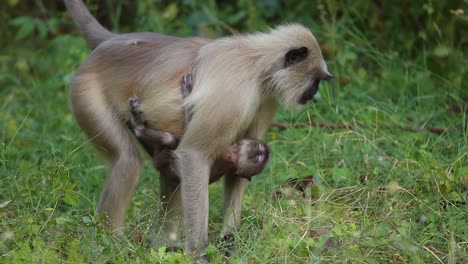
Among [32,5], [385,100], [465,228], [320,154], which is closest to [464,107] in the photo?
[385,100]

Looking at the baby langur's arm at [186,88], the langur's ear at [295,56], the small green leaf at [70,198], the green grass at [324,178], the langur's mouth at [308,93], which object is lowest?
the green grass at [324,178]

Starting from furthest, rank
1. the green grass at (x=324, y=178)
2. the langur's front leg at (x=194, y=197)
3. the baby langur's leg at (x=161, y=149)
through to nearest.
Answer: the baby langur's leg at (x=161, y=149)
the langur's front leg at (x=194, y=197)
the green grass at (x=324, y=178)

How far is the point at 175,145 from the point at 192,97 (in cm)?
35

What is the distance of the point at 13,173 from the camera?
5098mm

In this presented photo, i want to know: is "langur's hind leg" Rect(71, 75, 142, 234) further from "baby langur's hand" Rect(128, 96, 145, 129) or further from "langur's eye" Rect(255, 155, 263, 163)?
"langur's eye" Rect(255, 155, 263, 163)

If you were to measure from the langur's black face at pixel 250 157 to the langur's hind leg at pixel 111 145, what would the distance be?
62 centimetres

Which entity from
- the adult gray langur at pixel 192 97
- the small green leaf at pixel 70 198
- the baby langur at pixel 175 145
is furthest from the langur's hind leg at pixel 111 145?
the small green leaf at pixel 70 198

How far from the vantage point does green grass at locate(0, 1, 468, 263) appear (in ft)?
13.7

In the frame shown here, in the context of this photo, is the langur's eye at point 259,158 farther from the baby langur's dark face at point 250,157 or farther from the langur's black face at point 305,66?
the langur's black face at point 305,66

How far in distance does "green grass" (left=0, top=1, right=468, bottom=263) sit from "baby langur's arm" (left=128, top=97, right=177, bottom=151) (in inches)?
13.4

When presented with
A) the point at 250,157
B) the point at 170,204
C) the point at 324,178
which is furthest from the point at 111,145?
the point at 324,178

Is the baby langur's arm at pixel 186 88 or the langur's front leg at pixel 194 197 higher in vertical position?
the baby langur's arm at pixel 186 88

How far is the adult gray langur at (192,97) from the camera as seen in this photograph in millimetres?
4387

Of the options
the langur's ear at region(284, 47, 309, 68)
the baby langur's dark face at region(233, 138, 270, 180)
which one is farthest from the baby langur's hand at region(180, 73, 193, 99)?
the langur's ear at region(284, 47, 309, 68)
